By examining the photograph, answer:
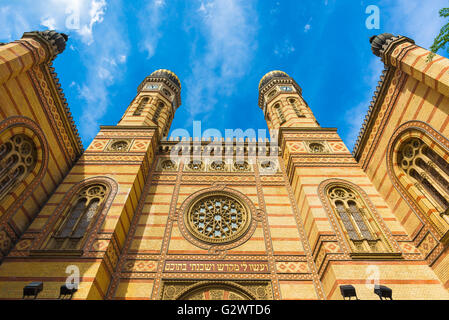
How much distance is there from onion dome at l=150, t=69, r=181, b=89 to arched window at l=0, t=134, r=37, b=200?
35.8 ft

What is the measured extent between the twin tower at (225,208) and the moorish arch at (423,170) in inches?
1.4

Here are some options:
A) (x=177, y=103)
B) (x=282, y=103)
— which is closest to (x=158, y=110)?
(x=177, y=103)

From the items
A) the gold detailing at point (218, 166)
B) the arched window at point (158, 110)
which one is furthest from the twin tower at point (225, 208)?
the arched window at point (158, 110)

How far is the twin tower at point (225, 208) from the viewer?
6.94 metres

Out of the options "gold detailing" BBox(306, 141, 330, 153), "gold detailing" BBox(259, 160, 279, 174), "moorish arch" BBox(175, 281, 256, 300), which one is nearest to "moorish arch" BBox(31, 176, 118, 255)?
"moorish arch" BBox(175, 281, 256, 300)

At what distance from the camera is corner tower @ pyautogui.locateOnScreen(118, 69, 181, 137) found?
14002 mm

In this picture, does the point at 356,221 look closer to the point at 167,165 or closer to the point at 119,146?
the point at 167,165

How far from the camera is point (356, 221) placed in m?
8.50

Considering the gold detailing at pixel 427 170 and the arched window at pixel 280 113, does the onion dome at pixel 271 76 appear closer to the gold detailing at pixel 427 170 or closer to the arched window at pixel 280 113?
the arched window at pixel 280 113

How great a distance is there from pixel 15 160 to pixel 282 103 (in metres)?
13.0

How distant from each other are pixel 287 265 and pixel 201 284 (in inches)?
105

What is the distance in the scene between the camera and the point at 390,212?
28.5 feet

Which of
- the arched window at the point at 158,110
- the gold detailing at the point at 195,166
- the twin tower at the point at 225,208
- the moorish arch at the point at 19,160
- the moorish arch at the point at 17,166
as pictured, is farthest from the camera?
the arched window at the point at 158,110
